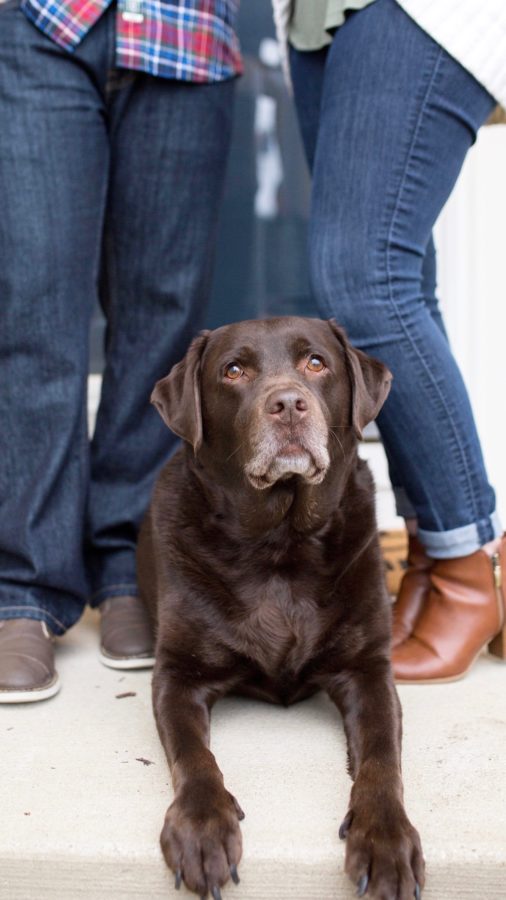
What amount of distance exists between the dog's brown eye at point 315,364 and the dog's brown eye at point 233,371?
148 millimetres

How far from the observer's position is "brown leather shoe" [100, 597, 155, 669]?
2.40 metres

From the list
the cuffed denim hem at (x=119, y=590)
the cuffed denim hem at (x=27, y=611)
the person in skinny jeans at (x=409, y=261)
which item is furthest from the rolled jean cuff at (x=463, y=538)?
the cuffed denim hem at (x=27, y=611)

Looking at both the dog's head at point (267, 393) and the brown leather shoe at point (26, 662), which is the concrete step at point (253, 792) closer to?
the brown leather shoe at point (26, 662)

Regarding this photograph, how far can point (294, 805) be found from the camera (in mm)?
1601

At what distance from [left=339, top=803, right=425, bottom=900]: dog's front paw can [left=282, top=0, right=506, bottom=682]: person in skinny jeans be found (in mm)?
778

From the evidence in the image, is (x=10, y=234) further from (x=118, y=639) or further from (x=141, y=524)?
(x=118, y=639)

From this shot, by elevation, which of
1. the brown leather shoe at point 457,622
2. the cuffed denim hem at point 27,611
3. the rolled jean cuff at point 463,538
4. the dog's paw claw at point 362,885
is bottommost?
the cuffed denim hem at point 27,611

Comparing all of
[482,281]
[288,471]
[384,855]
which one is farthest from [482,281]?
[384,855]

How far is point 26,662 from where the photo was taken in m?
2.17

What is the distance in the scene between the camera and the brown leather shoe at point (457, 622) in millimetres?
2219

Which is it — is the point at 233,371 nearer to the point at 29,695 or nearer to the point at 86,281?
the point at 86,281

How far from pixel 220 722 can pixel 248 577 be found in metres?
0.33

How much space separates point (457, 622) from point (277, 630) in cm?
54

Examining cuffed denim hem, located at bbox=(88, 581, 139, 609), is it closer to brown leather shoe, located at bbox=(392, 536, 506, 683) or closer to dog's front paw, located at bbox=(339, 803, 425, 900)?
brown leather shoe, located at bbox=(392, 536, 506, 683)
